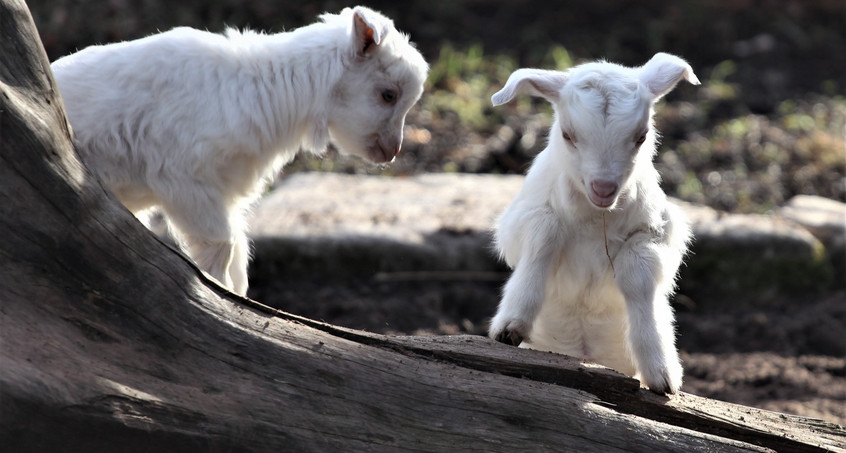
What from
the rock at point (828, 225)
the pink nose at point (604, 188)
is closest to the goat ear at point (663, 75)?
the pink nose at point (604, 188)

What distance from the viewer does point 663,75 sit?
361 cm

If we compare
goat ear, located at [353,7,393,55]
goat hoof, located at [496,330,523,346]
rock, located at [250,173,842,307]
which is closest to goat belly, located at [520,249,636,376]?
goat hoof, located at [496,330,523,346]

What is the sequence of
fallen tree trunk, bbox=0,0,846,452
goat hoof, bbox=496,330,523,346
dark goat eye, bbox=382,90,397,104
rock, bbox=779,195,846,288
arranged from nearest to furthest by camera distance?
fallen tree trunk, bbox=0,0,846,452 → goat hoof, bbox=496,330,523,346 → dark goat eye, bbox=382,90,397,104 → rock, bbox=779,195,846,288

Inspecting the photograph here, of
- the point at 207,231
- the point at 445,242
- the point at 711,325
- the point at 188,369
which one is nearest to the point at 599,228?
the point at 207,231

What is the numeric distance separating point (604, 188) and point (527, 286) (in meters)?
0.61

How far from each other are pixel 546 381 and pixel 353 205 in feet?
11.5

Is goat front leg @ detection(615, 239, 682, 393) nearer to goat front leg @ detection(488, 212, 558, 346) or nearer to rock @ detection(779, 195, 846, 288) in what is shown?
goat front leg @ detection(488, 212, 558, 346)

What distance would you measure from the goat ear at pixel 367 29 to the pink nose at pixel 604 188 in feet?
3.91

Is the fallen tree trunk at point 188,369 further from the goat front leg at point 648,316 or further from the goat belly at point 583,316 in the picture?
the goat belly at point 583,316

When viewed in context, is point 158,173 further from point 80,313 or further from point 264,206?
point 264,206

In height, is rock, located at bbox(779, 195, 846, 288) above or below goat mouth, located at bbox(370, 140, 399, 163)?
above

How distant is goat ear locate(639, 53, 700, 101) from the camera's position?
3586 millimetres

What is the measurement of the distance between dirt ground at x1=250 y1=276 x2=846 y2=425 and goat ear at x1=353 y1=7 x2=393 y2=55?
7.09ft

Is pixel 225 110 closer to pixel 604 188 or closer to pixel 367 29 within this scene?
pixel 367 29
